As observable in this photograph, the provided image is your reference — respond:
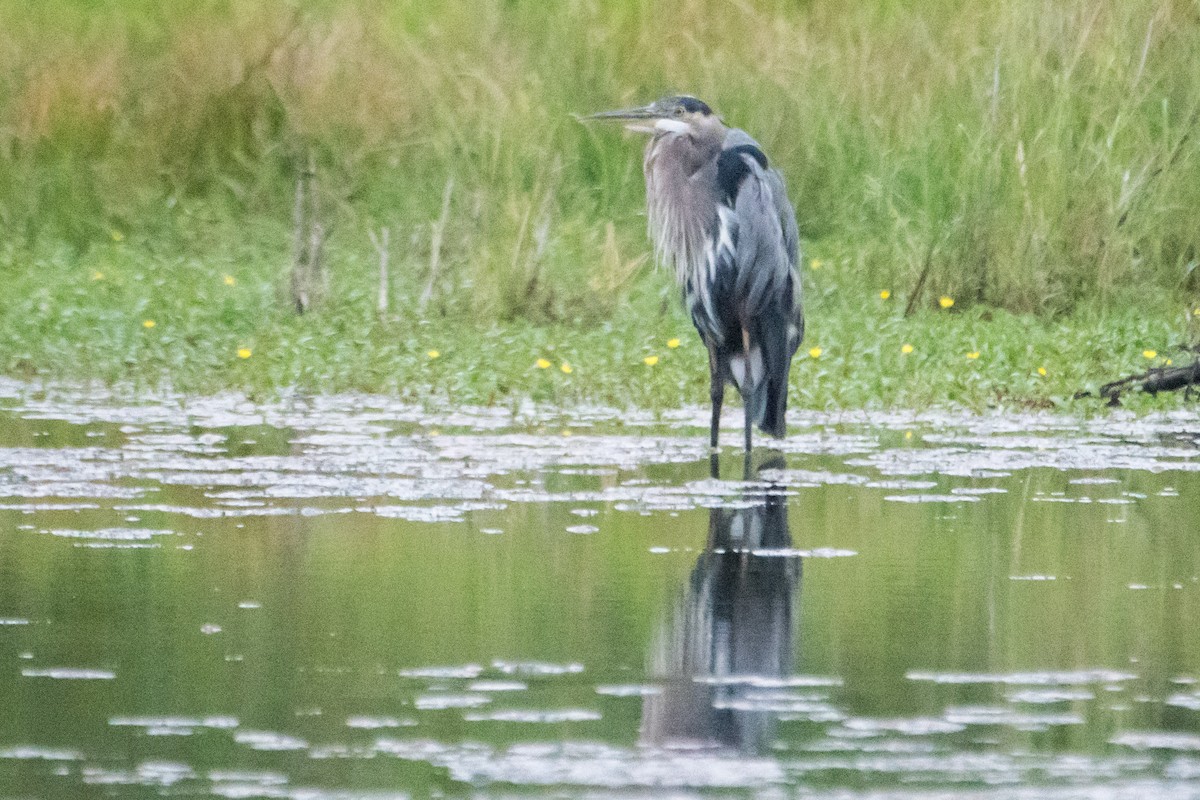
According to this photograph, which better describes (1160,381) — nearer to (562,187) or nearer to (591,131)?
(562,187)

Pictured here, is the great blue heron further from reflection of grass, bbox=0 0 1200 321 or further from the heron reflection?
reflection of grass, bbox=0 0 1200 321

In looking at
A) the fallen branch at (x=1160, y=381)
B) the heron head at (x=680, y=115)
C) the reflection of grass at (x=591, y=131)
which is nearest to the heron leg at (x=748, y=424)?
the heron head at (x=680, y=115)

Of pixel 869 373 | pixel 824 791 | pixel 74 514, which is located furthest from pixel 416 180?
pixel 824 791

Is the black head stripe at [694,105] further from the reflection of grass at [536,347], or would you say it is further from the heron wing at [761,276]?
the reflection of grass at [536,347]

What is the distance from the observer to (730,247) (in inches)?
348

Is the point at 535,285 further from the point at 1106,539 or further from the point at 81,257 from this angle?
the point at 1106,539

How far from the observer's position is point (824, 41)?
15773 mm

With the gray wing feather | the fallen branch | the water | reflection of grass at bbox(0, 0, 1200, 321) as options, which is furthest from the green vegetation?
the water

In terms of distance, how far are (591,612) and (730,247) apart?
3281 millimetres

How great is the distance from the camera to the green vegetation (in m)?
11.1

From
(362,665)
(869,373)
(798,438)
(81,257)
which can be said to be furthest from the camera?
(81,257)

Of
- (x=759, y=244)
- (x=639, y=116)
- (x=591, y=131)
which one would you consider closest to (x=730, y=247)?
(x=759, y=244)

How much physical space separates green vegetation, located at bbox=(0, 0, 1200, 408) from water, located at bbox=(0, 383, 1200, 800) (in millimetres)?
1829

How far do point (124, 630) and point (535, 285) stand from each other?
274 inches
